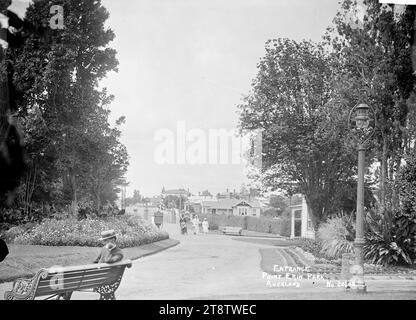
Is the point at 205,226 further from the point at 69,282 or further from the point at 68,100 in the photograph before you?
the point at 69,282

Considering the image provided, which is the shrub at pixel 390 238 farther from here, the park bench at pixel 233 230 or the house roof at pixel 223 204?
the park bench at pixel 233 230

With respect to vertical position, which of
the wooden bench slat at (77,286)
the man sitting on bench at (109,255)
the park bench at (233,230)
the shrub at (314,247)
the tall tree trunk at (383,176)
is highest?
the tall tree trunk at (383,176)

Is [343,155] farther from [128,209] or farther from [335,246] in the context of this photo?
[128,209]

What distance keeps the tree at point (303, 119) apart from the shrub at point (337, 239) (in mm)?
994

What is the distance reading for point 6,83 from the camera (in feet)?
22.9

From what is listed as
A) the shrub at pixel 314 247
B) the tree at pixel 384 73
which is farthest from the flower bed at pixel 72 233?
the tree at pixel 384 73

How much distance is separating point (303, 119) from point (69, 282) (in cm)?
752

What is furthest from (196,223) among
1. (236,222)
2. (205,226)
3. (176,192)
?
(176,192)

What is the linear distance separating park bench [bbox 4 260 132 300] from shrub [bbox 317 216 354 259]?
227 inches

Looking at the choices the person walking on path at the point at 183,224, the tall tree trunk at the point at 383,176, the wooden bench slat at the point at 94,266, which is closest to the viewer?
the wooden bench slat at the point at 94,266

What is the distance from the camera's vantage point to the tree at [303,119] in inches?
413

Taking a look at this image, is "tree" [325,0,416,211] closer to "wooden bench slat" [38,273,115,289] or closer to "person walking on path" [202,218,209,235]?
"person walking on path" [202,218,209,235]

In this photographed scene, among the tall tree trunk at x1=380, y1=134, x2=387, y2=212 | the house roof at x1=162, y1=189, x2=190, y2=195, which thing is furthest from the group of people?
the tall tree trunk at x1=380, y1=134, x2=387, y2=212
